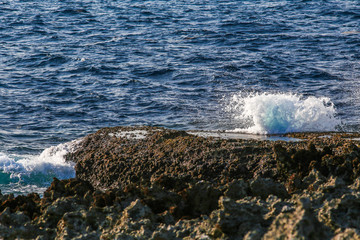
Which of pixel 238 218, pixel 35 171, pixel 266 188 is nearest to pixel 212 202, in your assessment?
pixel 266 188

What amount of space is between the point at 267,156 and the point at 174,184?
1.60m

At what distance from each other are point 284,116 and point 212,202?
242 inches

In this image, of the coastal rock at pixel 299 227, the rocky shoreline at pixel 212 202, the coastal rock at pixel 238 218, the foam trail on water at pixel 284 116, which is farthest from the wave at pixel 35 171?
the coastal rock at pixel 299 227

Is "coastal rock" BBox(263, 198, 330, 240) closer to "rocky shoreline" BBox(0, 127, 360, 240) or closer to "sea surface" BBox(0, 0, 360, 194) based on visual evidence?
"rocky shoreline" BBox(0, 127, 360, 240)

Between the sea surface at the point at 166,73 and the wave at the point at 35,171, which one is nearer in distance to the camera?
the wave at the point at 35,171

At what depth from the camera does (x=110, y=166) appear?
695 cm

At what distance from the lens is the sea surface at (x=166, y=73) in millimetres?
10828

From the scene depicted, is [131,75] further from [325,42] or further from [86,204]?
[86,204]

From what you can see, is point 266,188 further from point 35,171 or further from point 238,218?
point 35,171

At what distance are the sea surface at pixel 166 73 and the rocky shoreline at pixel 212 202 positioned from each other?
2.83 meters

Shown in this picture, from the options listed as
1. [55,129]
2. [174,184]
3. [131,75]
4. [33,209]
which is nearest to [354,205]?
[174,184]

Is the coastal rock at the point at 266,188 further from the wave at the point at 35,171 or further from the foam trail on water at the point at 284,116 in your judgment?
the foam trail on water at the point at 284,116

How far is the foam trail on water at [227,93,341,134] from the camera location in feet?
33.0

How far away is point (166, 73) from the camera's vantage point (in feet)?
51.3
